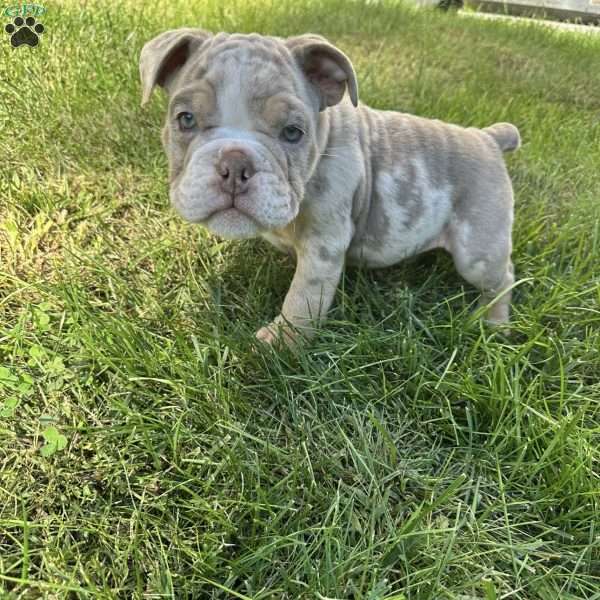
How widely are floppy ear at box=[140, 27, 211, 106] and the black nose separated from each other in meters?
0.70

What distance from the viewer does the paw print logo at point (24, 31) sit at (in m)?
4.73

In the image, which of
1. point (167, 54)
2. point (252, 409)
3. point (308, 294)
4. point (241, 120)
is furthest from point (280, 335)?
point (167, 54)

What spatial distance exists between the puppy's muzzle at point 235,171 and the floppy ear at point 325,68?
0.75 metres

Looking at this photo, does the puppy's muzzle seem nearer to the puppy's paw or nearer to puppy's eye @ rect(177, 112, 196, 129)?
puppy's eye @ rect(177, 112, 196, 129)

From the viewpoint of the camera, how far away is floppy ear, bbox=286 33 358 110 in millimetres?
2668

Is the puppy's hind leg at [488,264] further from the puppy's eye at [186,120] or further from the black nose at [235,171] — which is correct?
the puppy's eye at [186,120]

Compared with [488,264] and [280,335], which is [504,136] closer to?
[488,264]

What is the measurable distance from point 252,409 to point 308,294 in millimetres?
682

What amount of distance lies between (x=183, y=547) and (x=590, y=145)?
5.34 metres

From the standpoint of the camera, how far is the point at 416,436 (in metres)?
2.70

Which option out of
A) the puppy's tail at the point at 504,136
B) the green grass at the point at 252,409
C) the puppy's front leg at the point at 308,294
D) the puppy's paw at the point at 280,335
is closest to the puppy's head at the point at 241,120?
the puppy's front leg at the point at 308,294

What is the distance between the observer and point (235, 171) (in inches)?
90.2

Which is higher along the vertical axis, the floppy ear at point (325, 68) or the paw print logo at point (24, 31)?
the floppy ear at point (325, 68)

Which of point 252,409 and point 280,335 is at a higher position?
point 280,335
